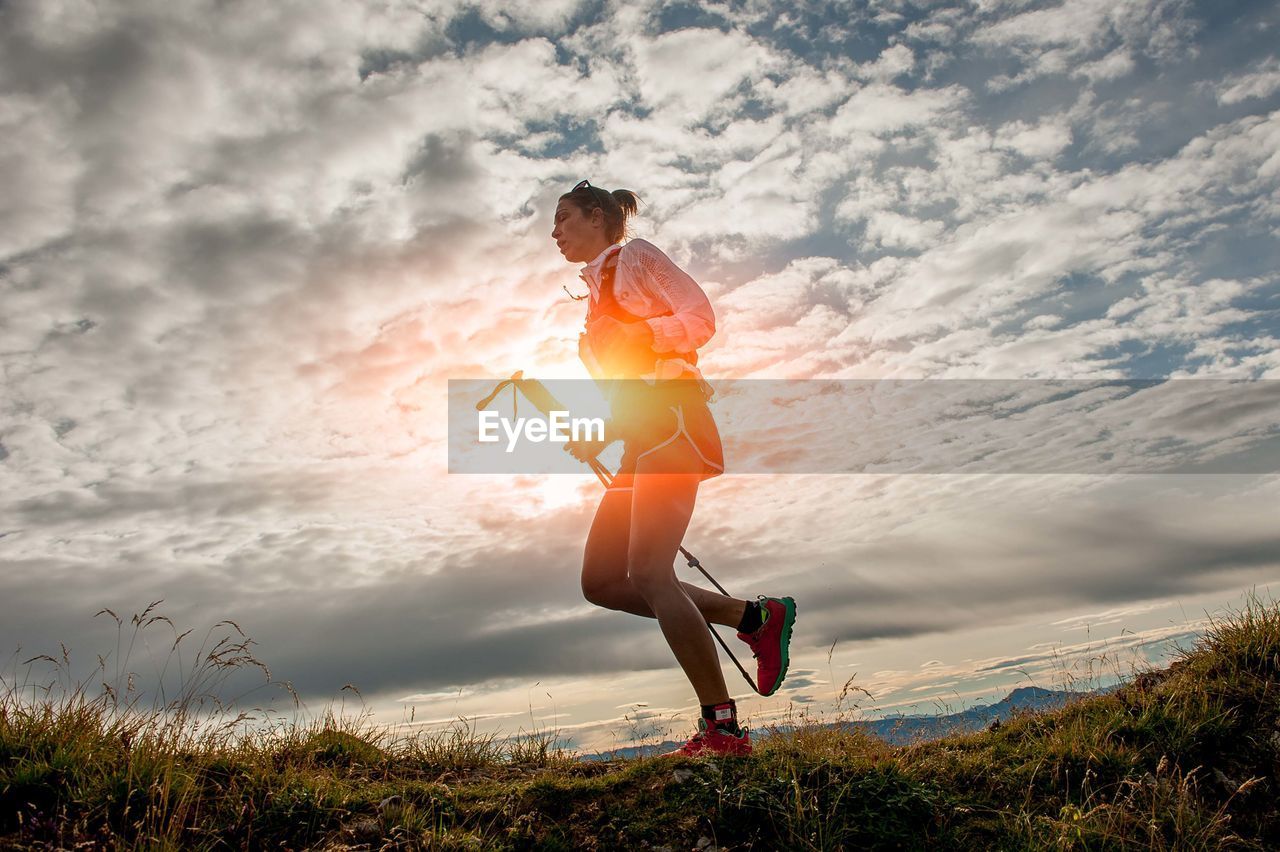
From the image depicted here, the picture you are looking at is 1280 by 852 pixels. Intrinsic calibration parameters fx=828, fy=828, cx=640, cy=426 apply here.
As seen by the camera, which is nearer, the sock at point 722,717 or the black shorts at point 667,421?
the sock at point 722,717

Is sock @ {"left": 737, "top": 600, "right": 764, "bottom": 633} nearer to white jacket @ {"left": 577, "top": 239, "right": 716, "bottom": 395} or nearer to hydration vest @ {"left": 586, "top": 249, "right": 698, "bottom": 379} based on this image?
white jacket @ {"left": 577, "top": 239, "right": 716, "bottom": 395}

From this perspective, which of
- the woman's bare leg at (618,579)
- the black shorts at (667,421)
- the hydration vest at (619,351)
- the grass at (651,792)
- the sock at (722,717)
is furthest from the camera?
the woman's bare leg at (618,579)

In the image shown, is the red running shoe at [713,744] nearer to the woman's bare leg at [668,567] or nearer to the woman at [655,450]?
the woman at [655,450]

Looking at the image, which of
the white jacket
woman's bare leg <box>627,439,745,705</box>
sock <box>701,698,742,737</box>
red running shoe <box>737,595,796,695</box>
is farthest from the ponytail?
sock <box>701,698,742,737</box>

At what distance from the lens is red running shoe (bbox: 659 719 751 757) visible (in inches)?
180

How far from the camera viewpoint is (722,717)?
4.76 meters

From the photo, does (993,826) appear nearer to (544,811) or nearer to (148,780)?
(544,811)

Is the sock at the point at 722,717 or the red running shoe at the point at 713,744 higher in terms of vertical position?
the sock at the point at 722,717

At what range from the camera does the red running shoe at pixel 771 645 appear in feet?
17.4

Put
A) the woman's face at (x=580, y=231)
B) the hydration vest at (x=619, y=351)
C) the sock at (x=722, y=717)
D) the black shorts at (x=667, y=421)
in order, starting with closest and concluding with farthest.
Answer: the sock at (x=722, y=717) < the black shorts at (x=667, y=421) < the hydration vest at (x=619, y=351) < the woman's face at (x=580, y=231)

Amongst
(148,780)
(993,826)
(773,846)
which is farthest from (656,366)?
(148,780)

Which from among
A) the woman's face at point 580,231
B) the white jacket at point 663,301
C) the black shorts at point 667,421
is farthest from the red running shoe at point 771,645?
the woman's face at point 580,231

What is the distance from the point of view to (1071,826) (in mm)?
3863

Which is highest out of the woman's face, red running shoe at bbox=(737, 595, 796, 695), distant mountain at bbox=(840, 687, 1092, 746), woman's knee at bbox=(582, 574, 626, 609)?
the woman's face
